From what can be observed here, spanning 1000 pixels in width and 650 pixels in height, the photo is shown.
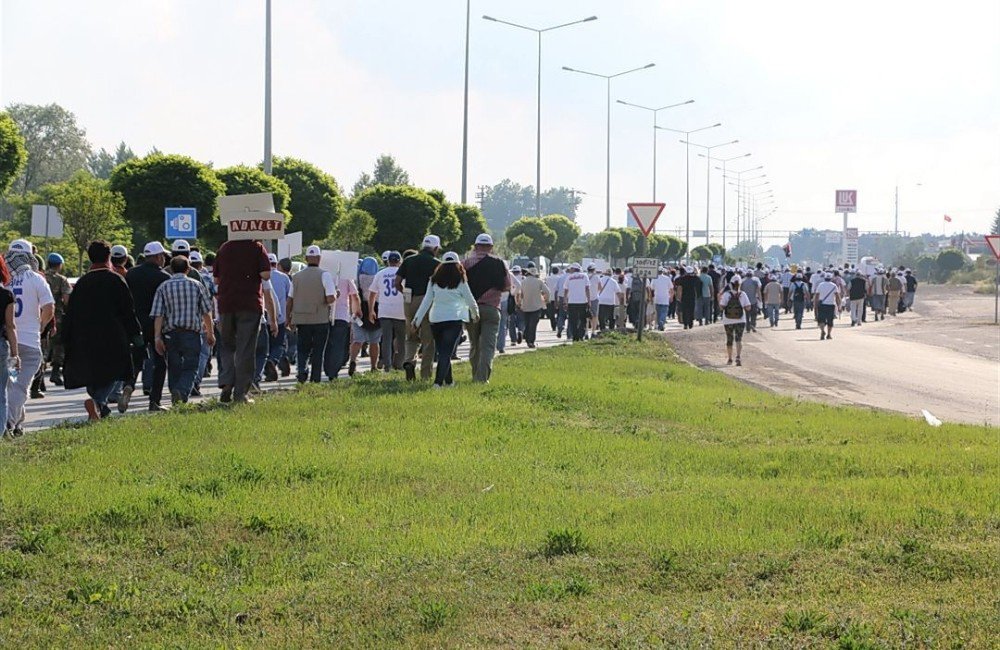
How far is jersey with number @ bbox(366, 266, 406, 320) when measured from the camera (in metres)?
19.9

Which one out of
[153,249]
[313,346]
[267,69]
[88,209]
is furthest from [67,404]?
[88,209]

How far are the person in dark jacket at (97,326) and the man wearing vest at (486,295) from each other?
520 cm

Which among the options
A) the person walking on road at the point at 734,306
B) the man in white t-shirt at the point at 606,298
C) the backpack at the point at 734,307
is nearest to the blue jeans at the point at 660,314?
the man in white t-shirt at the point at 606,298

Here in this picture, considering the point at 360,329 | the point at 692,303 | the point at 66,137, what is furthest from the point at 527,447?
the point at 66,137

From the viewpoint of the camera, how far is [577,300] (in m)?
33.1

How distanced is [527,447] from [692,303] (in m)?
30.0

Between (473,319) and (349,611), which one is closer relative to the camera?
(349,611)

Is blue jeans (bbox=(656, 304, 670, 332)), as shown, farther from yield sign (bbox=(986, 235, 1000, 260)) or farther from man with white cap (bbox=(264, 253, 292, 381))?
man with white cap (bbox=(264, 253, 292, 381))

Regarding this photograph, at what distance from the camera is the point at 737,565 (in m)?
7.84

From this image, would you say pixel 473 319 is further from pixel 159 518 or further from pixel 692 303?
pixel 692 303

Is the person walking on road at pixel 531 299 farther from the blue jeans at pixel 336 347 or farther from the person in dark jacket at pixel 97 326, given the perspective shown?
the person in dark jacket at pixel 97 326

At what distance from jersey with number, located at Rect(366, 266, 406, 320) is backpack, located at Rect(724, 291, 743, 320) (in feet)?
31.0

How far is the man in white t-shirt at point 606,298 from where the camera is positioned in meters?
35.8

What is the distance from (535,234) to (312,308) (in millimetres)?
76965
